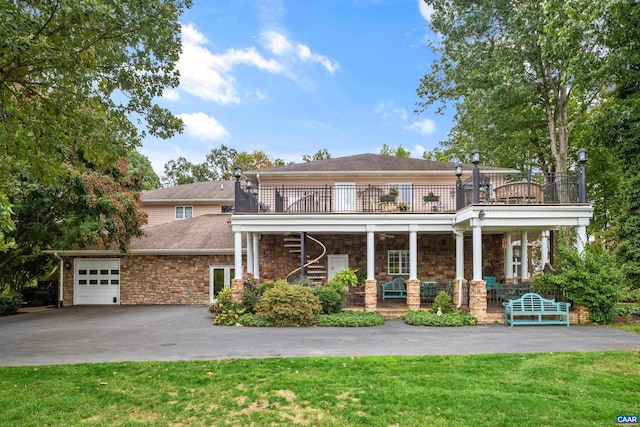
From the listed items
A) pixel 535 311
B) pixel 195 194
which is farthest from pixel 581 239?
pixel 195 194

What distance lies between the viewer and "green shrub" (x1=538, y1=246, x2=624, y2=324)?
11.2m

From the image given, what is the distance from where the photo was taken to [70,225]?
15.8 meters

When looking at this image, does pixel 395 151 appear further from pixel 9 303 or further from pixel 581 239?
pixel 9 303

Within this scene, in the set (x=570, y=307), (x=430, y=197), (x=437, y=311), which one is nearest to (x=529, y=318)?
(x=570, y=307)

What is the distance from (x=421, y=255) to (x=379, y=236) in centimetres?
198

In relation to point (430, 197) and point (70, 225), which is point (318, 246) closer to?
point (430, 197)

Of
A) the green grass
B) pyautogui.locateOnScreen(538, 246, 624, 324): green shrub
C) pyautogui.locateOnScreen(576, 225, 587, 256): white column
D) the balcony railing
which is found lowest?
the green grass

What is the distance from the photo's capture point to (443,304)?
12.6 m

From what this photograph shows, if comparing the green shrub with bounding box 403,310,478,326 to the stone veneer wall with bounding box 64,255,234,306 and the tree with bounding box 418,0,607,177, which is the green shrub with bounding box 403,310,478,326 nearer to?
the stone veneer wall with bounding box 64,255,234,306

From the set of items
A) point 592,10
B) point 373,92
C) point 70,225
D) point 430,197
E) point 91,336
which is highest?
point 373,92

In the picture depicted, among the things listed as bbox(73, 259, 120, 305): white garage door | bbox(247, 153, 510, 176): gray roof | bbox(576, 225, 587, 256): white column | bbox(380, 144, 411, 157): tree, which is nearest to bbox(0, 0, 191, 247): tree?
bbox(247, 153, 510, 176): gray roof

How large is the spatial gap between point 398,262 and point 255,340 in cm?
880

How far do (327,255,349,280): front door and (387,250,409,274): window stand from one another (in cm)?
186

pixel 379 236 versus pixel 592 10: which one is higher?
pixel 592 10
